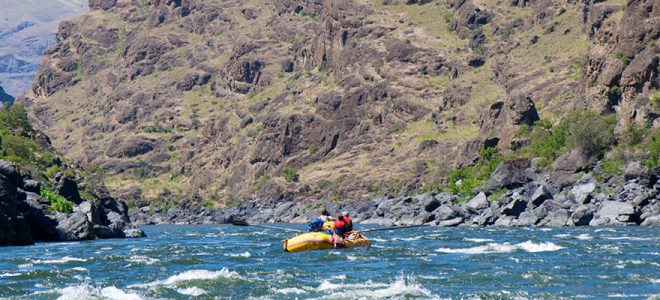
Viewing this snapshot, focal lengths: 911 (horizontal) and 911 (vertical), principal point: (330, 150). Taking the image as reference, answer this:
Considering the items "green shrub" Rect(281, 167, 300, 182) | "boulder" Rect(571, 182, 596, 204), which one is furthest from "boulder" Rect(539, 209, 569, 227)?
"green shrub" Rect(281, 167, 300, 182)

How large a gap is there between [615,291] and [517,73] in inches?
5467

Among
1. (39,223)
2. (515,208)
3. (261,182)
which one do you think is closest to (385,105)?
(261,182)

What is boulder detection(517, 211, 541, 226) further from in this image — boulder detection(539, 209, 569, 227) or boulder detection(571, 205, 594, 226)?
boulder detection(571, 205, 594, 226)

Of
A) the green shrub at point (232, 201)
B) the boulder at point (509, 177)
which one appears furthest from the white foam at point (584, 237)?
the green shrub at point (232, 201)

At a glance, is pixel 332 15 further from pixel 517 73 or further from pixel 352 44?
pixel 517 73

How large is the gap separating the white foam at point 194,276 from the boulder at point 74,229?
2481cm

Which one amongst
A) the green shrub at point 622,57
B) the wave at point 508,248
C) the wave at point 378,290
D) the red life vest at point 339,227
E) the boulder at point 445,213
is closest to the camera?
the wave at point 378,290

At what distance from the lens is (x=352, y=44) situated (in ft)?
627

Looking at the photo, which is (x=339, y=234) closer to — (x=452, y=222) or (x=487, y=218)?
(x=487, y=218)

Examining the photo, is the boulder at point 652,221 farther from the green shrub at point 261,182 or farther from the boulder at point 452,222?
the green shrub at point 261,182

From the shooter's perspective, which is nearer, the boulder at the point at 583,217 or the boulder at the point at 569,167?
the boulder at the point at 583,217

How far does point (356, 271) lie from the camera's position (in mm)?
29938

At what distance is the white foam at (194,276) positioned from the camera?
27.2 meters

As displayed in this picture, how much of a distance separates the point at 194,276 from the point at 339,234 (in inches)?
529
